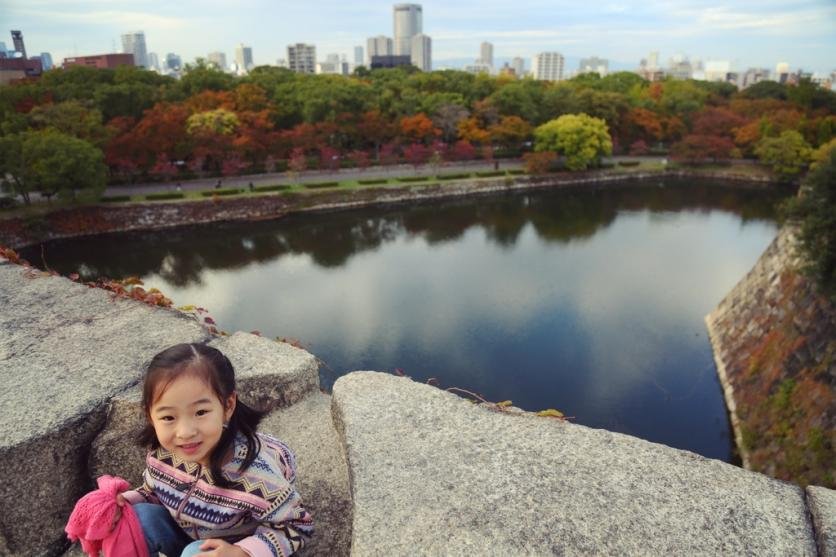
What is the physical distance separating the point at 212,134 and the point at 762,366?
91.2 ft

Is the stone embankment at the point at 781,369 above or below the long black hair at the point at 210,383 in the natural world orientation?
below

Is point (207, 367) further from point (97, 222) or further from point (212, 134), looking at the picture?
point (212, 134)

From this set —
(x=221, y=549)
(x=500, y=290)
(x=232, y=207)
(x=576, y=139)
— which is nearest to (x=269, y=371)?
(x=221, y=549)

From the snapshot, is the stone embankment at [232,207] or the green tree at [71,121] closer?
the stone embankment at [232,207]

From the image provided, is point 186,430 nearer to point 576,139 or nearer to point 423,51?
point 576,139

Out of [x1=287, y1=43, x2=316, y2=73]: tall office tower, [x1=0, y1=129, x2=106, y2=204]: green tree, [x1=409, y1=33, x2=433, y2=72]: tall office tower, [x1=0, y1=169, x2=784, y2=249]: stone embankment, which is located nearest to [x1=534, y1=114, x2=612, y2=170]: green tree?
[x1=0, y1=169, x2=784, y2=249]: stone embankment

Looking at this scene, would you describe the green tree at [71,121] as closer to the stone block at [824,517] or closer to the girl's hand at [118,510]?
the girl's hand at [118,510]

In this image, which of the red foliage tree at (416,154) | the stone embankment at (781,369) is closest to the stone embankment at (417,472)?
the stone embankment at (781,369)

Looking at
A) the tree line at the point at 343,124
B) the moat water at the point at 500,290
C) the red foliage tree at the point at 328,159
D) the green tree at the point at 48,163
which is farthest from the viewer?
the red foliage tree at the point at 328,159

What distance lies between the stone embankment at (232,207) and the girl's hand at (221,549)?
26340 millimetres

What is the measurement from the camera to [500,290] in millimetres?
18641

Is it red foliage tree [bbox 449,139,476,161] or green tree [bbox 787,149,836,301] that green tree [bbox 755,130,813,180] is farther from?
green tree [bbox 787,149,836,301]

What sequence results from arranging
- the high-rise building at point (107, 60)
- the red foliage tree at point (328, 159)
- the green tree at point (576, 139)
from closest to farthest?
1. the red foliage tree at point (328, 159)
2. the green tree at point (576, 139)
3. the high-rise building at point (107, 60)

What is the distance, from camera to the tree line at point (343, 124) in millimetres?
26281
